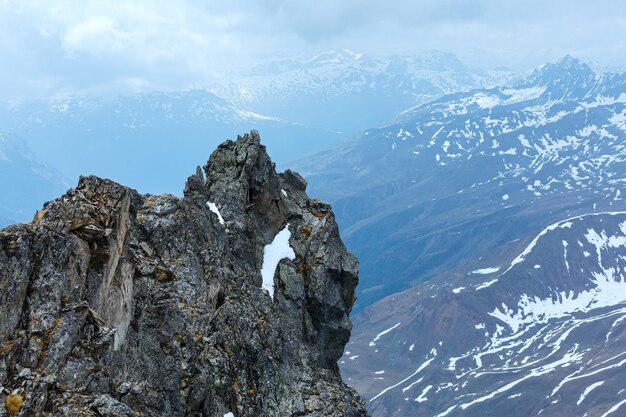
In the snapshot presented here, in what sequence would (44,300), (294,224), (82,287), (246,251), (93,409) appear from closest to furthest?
(93,409) < (44,300) < (82,287) < (246,251) < (294,224)

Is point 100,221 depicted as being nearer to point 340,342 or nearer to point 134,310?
point 134,310

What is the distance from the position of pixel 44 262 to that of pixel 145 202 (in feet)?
59.1

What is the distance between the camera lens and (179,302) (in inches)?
A: 1425

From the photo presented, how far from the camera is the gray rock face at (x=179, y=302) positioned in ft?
74.2

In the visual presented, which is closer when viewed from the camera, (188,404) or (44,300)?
(44,300)

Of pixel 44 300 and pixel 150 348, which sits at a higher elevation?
pixel 44 300

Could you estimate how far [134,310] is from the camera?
30.2m

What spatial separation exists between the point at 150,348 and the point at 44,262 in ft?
24.0

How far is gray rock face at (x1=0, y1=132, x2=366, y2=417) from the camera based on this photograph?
22609mm

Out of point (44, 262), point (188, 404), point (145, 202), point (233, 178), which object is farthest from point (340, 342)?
point (44, 262)

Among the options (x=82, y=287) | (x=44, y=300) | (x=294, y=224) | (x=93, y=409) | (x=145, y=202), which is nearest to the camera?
(x=93, y=409)

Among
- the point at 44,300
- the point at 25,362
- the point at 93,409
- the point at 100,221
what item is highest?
the point at 100,221

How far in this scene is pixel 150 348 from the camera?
29.4m

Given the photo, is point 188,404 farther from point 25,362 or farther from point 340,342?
point 340,342
